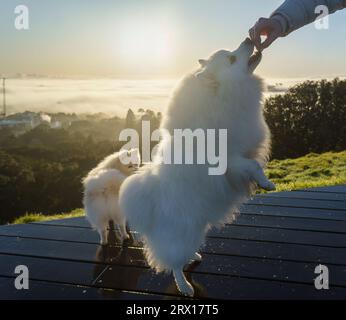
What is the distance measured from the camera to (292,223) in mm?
3781

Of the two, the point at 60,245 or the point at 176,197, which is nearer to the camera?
the point at 176,197

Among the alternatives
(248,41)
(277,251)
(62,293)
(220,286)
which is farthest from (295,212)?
(62,293)

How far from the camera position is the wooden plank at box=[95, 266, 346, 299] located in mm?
Answer: 2484

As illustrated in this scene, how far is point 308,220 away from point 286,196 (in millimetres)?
950

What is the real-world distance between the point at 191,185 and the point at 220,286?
645mm

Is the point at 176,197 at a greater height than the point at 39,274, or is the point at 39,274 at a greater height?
the point at 176,197

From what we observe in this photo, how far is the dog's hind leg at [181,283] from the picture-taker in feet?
8.44

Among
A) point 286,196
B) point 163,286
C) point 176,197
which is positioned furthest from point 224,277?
point 286,196

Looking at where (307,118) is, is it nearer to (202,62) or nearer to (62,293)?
(202,62)

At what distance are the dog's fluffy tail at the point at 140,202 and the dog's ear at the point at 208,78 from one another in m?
0.63

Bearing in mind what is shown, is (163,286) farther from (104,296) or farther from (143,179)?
(143,179)

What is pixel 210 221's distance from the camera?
2619 mm

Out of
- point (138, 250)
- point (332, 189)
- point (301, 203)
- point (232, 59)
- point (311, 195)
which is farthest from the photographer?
point (332, 189)
